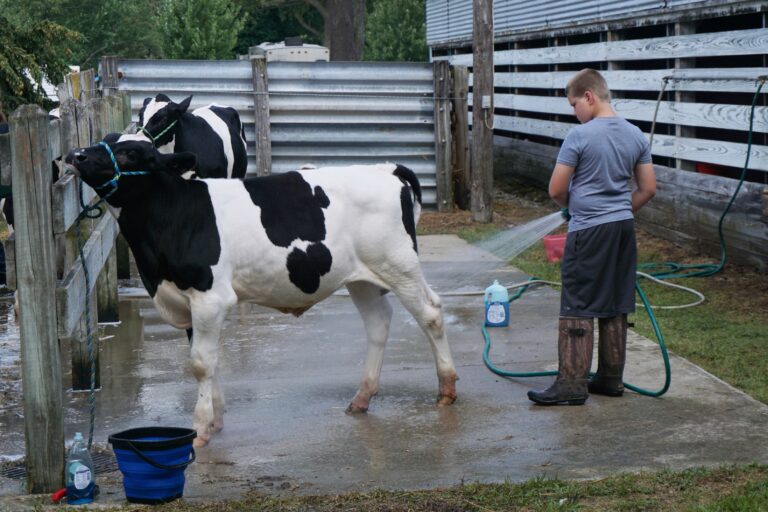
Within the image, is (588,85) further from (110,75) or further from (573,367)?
(110,75)

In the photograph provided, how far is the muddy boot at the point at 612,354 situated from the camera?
671 cm

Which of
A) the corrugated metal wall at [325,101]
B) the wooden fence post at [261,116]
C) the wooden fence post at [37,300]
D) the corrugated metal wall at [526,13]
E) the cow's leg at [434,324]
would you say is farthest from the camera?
the corrugated metal wall at [325,101]

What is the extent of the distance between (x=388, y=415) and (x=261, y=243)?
1294mm

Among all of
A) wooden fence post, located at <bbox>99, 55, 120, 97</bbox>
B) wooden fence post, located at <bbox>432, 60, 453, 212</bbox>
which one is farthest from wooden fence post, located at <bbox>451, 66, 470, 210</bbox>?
wooden fence post, located at <bbox>99, 55, 120, 97</bbox>

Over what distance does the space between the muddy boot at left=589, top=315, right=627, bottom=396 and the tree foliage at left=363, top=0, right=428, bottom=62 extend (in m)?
41.0

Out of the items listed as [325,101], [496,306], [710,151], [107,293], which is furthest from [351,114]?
[496,306]

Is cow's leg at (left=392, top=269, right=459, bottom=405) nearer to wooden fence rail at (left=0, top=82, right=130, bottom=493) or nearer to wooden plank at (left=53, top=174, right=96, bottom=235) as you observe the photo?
wooden plank at (left=53, top=174, right=96, bottom=235)

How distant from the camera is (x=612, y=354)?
6719 mm

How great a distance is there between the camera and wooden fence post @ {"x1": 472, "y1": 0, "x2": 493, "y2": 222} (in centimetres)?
1479

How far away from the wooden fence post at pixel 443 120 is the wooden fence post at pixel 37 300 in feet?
36.0

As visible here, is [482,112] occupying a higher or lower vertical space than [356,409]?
higher

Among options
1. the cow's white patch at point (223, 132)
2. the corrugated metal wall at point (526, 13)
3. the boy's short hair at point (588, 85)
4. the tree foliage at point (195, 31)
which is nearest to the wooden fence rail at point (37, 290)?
the boy's short hair at point (588, 85)

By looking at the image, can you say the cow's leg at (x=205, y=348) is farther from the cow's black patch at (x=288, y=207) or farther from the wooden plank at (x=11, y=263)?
the wooden plank at (x=11, y=263)

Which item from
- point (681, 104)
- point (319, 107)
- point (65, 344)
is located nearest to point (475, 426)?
point (65, 344)
